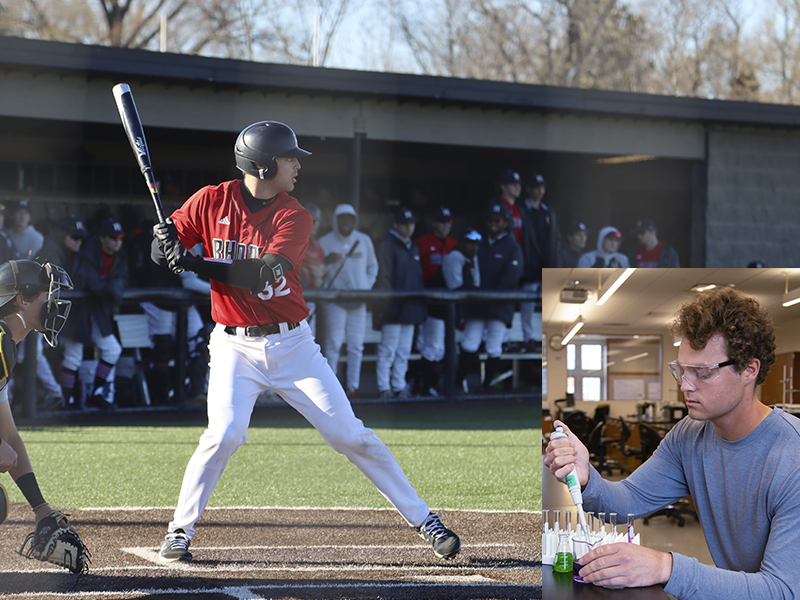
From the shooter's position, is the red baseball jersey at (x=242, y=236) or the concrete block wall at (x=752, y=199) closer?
the red baseball jersey at (x=242, y=236)

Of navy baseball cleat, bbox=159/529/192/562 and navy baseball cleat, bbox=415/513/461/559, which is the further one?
navy baseball cleat, bbox=415/513/461/559

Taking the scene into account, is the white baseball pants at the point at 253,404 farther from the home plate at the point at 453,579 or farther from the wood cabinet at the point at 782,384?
the wood cabinet at the point at 782,384

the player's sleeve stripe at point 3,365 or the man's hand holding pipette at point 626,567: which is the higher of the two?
the player's sleeve stripe at point 3,365

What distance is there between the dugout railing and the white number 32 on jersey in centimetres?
225

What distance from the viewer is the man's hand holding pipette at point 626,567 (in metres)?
1.54

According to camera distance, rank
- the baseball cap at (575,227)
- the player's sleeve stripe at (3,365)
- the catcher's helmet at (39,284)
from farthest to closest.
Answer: the baseball cap at (575,227), the catcher's helmet at (39,284), the player's sleeve stripe at (3,365)

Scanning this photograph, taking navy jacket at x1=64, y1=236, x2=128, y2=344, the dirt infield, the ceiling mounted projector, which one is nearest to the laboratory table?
the ceiling mounted projector

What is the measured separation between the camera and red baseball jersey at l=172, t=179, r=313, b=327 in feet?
10.2

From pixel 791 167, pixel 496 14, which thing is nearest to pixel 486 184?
pixel 791 167

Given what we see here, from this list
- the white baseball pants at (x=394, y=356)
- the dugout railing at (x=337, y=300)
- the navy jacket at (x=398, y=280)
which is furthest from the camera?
the navy jacket at (x=398, y=280)

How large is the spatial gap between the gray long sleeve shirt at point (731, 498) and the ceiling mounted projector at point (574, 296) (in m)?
0.52

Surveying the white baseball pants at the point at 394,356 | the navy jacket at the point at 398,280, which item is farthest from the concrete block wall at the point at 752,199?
the white baseball pants at the point at 394,356

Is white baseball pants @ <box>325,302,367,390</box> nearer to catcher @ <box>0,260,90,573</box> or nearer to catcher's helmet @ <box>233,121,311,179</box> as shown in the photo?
catcher's helmet @ <box>233,121,311,179</box>

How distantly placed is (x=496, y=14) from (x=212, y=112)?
15184 millimetres
